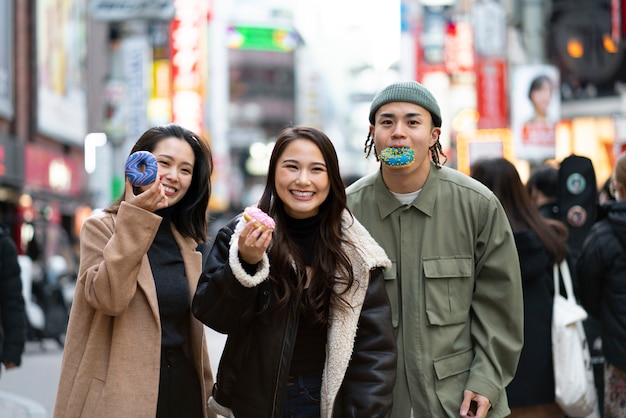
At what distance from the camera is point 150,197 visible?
4082 millimetres

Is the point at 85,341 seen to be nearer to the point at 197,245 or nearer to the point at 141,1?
the point at 197,245

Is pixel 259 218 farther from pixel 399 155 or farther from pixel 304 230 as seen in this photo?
pixel 399 155

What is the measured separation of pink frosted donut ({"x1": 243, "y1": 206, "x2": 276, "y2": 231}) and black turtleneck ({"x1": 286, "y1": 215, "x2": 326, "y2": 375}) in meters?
0.36

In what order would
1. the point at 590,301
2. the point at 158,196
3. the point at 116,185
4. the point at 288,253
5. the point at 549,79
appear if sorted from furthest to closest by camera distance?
the point at 116,185 → the point at 549,79 → the point at 590,301 → the point at 158,196 → the point at 288,253

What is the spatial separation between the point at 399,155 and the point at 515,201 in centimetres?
187

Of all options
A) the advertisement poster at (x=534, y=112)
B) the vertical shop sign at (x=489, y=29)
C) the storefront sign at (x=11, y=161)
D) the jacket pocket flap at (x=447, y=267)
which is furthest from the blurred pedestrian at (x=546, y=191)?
the vertical shop sign at (x=489, y=29)

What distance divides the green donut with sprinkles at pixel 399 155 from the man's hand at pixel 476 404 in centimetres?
97

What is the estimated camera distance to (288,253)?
3830mm

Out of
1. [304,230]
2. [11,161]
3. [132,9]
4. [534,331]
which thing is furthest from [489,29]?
[304,230]

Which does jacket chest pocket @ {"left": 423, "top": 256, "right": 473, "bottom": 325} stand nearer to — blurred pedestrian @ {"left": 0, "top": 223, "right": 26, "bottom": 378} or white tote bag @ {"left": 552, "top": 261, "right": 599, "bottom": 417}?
white tote bag @ {"left": 552, "top": 261, "right": 599, "bottom": 417}

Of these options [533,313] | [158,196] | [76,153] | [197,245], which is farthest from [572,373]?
[76,153]

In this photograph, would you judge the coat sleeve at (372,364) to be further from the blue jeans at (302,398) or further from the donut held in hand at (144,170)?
the donut held in hand at (144,170)

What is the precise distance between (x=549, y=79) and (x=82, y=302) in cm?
2057

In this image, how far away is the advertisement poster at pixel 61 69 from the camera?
29453mm
